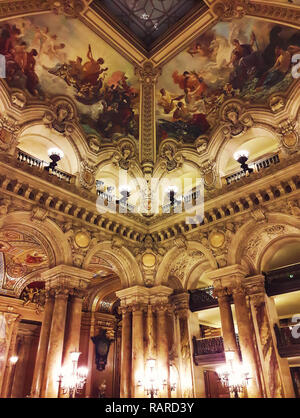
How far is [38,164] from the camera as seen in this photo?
12898 millimetres

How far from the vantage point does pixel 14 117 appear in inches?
492

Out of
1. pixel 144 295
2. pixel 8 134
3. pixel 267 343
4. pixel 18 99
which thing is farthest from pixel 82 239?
pixel 267 343

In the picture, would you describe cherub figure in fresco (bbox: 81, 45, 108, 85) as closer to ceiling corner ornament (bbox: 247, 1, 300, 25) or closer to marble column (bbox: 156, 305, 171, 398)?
ceiling corner ornament (bbox: 247, 1, 300, 25)

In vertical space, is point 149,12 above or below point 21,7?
above

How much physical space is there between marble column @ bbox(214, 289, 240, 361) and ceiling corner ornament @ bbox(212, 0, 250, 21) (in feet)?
36.8

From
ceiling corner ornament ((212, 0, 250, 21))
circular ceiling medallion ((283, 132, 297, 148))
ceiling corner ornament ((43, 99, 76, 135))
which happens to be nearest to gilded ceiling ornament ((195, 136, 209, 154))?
circular ceiling medallion ((283, 132, 297, 148))

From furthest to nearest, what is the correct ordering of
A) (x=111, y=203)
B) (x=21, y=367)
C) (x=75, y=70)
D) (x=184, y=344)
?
(x=21, y=367)
(x=75, y=70)
(x=184, y=344)
(x=111, y=203)

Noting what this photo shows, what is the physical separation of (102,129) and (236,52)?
697cm

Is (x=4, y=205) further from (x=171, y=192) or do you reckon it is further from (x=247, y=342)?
(x=247, y=342)

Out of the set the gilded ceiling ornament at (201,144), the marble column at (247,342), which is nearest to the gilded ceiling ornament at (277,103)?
the gilded ceiling ornament at (201,144)

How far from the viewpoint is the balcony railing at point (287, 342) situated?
37.2 feet

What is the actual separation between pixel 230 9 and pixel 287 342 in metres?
13.2

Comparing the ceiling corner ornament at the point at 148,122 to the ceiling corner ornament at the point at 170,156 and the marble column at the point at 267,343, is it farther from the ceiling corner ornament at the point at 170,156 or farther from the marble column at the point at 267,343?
the marble column at the point at 267,343
